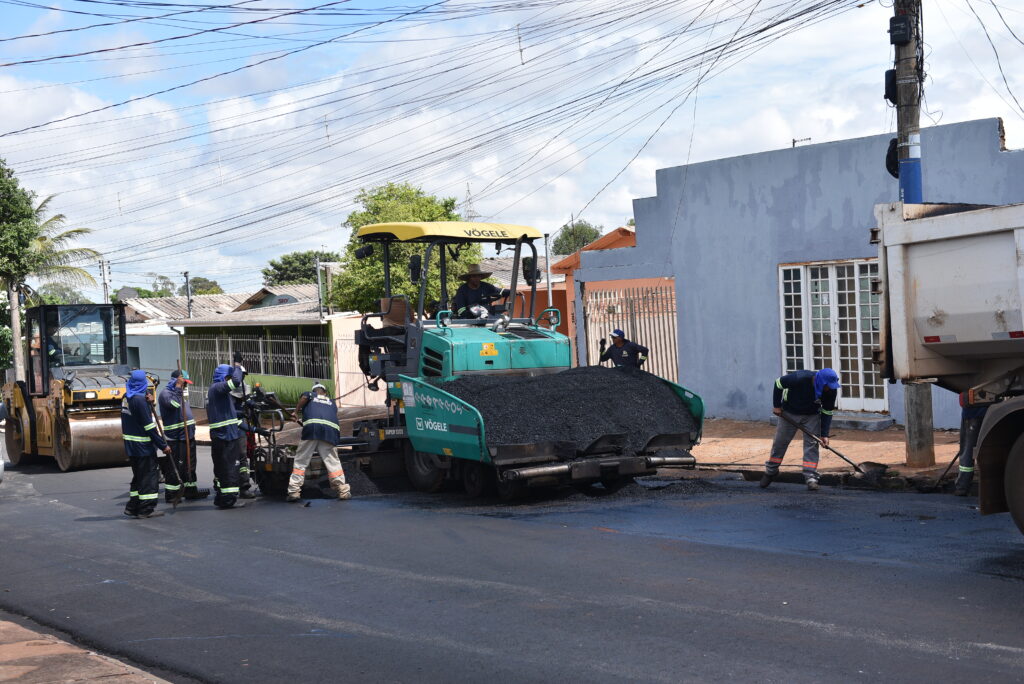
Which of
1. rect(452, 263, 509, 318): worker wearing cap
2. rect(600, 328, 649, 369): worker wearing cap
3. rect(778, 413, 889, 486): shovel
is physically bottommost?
rect(778, 413, 889, 486): shovel

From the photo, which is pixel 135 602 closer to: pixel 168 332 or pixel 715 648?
pixel 715 648

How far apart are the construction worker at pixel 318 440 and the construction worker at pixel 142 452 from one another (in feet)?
4.71

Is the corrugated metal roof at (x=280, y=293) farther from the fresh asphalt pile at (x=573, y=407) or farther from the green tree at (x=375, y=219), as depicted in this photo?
the fresh asphalt pile at (x=573, y=407)

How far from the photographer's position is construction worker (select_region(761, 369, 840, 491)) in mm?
11203

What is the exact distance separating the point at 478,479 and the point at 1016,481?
212 inches

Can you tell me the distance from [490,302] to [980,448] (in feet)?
21.1

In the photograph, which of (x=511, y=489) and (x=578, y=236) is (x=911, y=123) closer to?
(x=511, y=489)

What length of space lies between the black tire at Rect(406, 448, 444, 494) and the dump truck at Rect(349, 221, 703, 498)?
0.04ft

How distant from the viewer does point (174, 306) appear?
55.1m

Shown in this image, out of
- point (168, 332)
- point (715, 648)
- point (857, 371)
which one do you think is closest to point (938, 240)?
point (715, 648)

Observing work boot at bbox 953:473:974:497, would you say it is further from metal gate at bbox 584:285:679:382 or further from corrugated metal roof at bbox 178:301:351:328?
corrugated metal roof at bbox 178:301:351:328

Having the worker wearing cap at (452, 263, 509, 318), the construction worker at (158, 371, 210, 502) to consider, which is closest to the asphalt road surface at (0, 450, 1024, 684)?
the construction worker at (158, 371, 210, 502)

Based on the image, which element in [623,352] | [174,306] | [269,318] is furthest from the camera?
[174,306]

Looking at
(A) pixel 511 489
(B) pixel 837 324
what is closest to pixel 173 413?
(A) pixel 511 489
